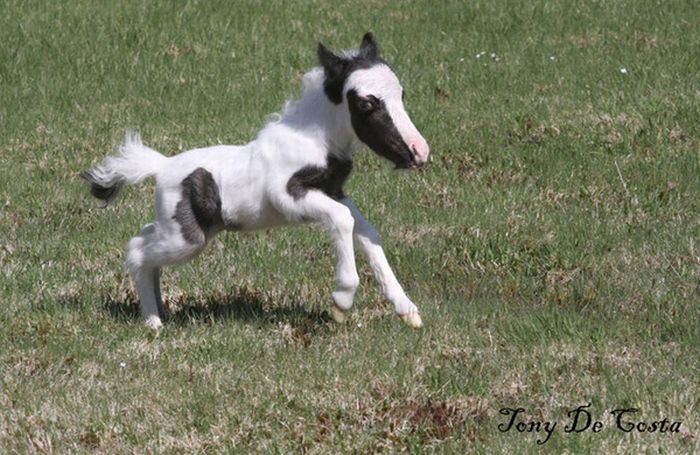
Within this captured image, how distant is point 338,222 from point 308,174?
13.2 inches

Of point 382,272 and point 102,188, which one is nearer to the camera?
point 382,272

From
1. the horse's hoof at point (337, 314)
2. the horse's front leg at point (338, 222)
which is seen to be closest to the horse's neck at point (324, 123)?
the horse's front leg at point (338, 222)

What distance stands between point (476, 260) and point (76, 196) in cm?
358

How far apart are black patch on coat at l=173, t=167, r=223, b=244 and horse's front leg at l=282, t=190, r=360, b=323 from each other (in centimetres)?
50

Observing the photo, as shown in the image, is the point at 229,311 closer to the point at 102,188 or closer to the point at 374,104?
the point at 102,188

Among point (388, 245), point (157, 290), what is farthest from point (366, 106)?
point (388, 245)

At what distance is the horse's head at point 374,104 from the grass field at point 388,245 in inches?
40.7

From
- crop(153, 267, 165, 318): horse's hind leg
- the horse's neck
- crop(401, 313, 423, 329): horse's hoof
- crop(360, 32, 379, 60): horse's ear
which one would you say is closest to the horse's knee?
crop(153, 267, 165, 318): horse's hind leg

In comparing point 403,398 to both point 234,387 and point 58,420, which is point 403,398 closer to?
point 234,387

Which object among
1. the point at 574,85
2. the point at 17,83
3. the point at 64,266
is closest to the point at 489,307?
the point at 64,266

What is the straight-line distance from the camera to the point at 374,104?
7.13 m

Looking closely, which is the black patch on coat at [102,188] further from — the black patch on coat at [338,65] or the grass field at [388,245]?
the black patch on coat at [338,65]

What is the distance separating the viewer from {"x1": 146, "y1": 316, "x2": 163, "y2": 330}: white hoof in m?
7.82

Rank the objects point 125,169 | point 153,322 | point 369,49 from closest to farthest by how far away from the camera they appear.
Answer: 1. point 369,49
2. point 153,322
3. point 125,169
